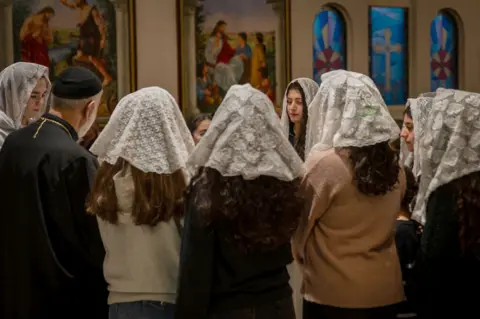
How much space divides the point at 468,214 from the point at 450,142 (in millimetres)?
350

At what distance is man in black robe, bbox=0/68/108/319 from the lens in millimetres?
3266

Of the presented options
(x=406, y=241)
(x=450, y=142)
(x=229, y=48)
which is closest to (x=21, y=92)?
(x=406, y=241)

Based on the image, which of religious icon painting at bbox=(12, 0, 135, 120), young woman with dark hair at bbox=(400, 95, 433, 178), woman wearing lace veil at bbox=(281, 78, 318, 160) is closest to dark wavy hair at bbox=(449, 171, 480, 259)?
young woman with dark hair at bbox=(400, 95, 433, 178)

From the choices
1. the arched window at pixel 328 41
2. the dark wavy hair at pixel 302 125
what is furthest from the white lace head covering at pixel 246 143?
the arched window at pixel 328 41

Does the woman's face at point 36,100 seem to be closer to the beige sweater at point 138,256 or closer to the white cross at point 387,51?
the beige sweater at point 138,256

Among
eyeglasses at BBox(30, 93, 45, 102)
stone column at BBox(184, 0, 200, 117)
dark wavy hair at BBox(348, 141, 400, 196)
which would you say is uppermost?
stone column at BBox(184, 0, 200, 117)

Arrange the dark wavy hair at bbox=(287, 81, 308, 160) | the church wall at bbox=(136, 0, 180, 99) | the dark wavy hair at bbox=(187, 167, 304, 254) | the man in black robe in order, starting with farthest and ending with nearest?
the church wall at bbox=(136, 0, 180, 99) → the dark wavy hair at bbox=(287, 81, 308, 160) → the man in black robe → the dark wavy hair at bbox=(187, 167, 304, 254)

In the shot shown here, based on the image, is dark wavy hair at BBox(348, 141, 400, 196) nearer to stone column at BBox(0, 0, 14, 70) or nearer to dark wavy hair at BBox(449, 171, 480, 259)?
dark wavy hair at BBox(449, 171, 480, 259)

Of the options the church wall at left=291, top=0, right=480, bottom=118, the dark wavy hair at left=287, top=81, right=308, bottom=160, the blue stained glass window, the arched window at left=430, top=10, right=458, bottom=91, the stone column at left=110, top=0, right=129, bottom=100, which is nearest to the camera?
the dark wavy hair at left=287, top=81, right=308, bottom=160

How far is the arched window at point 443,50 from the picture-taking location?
10.5 metres

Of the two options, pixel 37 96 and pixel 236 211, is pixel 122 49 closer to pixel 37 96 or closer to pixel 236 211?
pixel 37 96

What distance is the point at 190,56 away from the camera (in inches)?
334

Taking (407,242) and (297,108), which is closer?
(407,242)

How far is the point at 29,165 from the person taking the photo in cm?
330
